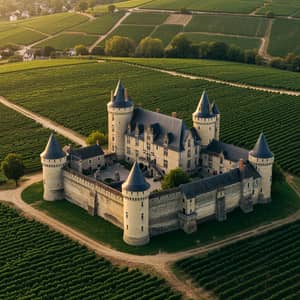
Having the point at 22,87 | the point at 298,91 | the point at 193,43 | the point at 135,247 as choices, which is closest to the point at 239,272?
the point at 135,247

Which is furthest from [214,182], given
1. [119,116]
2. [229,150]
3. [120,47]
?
[120,47]

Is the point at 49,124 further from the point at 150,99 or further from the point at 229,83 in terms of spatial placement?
the point at 229,83

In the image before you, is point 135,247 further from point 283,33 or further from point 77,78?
point 283,33

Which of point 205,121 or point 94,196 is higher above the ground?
point 205,121

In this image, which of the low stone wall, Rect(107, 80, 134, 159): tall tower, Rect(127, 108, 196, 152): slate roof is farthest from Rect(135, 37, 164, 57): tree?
the low stone wall

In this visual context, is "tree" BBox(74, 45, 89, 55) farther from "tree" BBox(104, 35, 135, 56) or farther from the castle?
the castle

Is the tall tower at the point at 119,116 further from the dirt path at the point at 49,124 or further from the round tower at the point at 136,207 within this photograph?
the round tower at the point at 136,207
